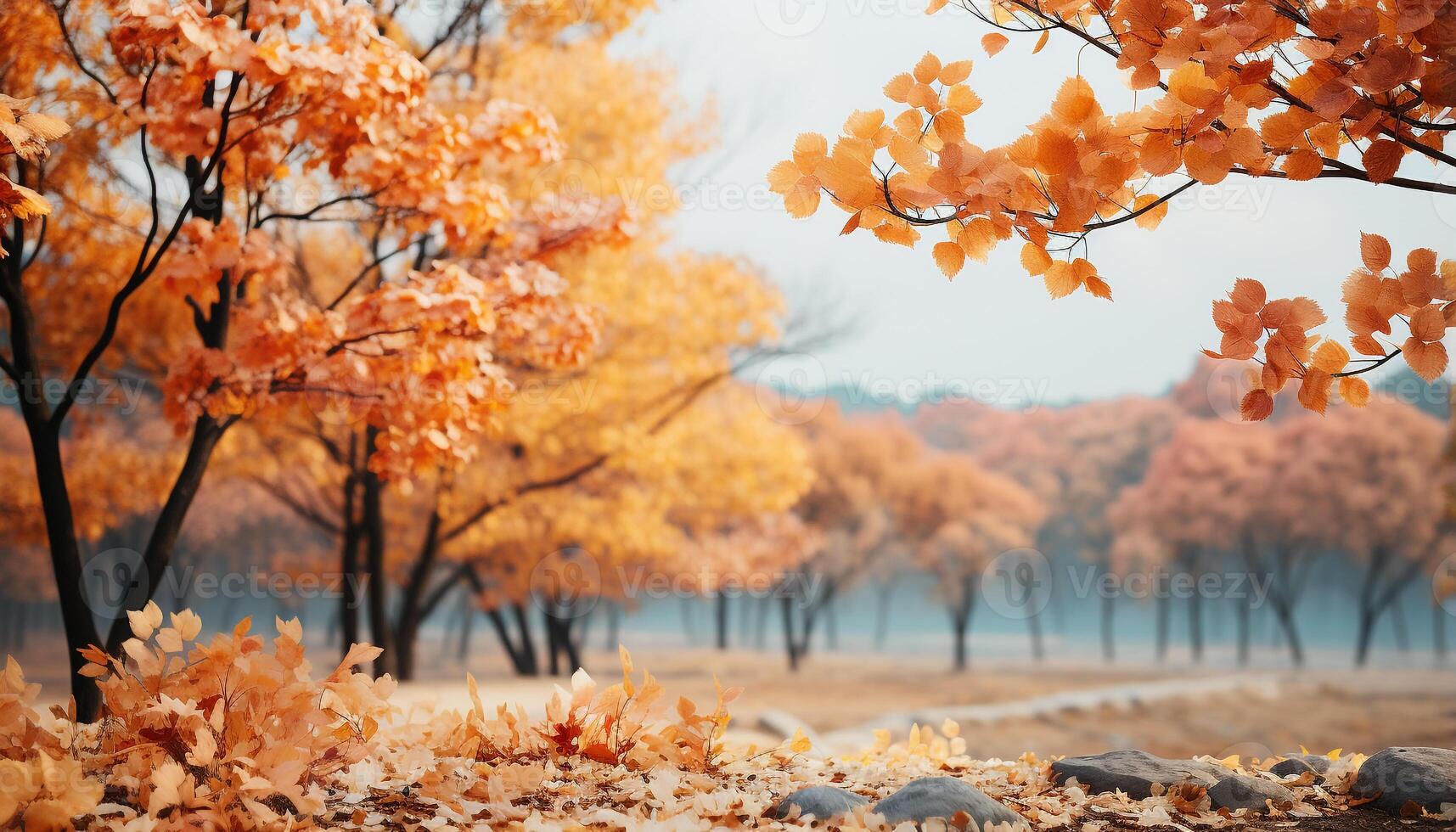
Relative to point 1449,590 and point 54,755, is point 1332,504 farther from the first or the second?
point 54,755

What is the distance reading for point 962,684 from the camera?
2642cm

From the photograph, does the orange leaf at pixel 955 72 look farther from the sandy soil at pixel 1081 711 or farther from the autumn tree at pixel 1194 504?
the autumn tree at pixel 1194 504

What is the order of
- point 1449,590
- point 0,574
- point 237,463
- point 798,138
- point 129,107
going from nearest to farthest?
1. point 798,138
2. point 129,107
3. point 237,463
4. point 1449,590
5. point 0,574

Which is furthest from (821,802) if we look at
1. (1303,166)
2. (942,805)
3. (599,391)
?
(599,391)

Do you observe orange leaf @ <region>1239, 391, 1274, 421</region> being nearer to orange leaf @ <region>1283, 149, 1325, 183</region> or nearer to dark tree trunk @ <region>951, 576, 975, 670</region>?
orange leaf @ <region>1283, 149, 1325, 183</region>

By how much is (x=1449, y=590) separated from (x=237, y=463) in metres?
18.6

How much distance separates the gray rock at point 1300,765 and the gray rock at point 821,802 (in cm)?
211

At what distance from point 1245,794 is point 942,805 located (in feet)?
4.38

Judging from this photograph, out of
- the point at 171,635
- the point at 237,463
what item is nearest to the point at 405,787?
the point at 171,635

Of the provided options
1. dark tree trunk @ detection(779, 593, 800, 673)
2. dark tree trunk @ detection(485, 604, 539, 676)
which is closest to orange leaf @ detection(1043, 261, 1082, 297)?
dark tree trunk @ detection(485, 604, 539, 676)

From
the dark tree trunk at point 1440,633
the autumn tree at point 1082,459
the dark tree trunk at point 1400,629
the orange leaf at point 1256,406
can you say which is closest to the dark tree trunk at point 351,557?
the orange leaf at point 1256,406

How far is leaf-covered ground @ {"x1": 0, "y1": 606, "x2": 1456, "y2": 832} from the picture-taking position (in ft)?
9.25

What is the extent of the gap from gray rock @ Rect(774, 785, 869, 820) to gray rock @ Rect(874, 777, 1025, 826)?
0.11m

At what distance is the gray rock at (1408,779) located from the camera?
3482mm
